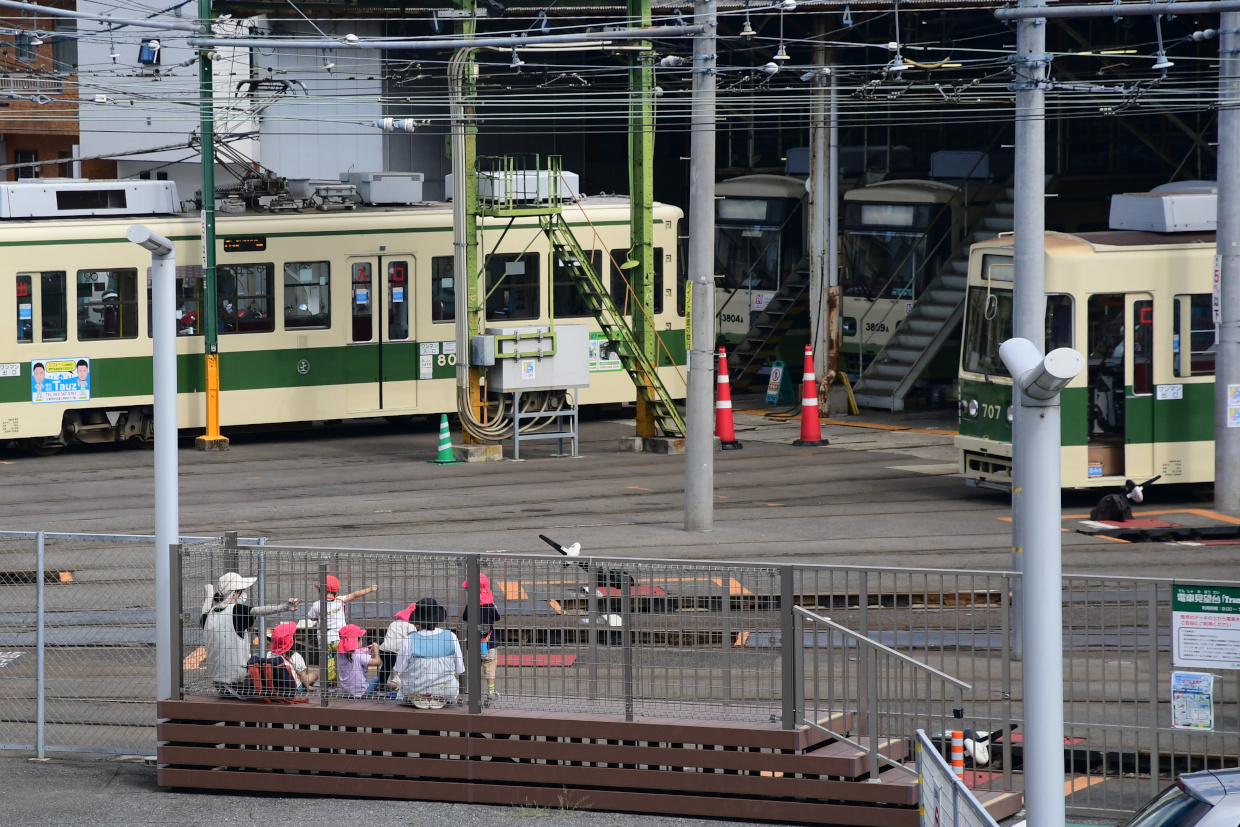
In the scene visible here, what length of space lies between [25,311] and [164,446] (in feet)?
44.4

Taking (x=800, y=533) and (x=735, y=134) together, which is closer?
(x=800, y=533)

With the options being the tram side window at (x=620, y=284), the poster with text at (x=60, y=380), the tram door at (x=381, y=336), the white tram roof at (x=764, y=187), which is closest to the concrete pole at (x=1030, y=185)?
the tram door at (x=381, y=336)

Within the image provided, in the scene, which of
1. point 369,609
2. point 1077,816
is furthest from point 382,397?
point 1077,816

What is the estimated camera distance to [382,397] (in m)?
25.3

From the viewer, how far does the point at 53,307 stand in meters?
22.9

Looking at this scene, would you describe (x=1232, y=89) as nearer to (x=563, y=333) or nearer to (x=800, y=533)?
(x=800, y=533)

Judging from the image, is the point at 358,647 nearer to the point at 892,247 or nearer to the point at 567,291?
the point at 567,291

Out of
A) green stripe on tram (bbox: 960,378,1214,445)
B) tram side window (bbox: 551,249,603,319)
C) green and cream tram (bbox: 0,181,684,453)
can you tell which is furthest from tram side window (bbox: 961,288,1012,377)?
tram side window (bbox: 551,249,603,319)

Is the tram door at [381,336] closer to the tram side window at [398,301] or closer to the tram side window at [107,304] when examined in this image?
the tram side window at [398,301]

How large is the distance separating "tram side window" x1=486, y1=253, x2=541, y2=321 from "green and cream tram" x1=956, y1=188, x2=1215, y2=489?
27.7 feet

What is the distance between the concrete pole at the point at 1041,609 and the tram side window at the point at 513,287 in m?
20.0

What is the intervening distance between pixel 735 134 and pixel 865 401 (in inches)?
465

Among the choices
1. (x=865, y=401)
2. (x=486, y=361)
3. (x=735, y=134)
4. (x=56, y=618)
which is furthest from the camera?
(x=735, y=134)

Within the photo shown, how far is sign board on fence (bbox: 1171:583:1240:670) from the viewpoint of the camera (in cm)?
827
